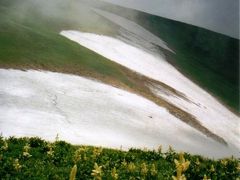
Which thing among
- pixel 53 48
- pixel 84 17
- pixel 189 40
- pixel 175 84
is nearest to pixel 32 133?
pixel 53 48

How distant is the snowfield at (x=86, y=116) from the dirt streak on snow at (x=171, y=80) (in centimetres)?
502

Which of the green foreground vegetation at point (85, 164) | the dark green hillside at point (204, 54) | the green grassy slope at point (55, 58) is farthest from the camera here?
the dark green hillside at point (204, 54)

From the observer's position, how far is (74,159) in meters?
11.0

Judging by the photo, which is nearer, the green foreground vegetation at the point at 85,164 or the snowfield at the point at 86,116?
the green foreground vegetation at the point at 85,164

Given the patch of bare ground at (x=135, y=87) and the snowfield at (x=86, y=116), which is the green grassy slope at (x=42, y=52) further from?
the snowfield at (x=86, y=116)

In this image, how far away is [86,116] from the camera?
25453 mm

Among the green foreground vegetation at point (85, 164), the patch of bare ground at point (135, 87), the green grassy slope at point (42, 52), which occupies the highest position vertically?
the green grassy slope at point (42, 52)

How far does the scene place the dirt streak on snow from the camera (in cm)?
3766

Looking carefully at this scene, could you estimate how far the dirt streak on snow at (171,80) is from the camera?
3766 cm

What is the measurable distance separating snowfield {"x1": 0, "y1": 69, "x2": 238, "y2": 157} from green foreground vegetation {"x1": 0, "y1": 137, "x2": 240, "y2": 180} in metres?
7.76

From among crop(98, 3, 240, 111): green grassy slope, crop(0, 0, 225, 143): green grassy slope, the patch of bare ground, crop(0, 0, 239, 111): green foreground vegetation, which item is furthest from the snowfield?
crop(98, 3, 240, 111): green grassy slope

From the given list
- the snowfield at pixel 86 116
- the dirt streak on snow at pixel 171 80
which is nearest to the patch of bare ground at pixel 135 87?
the snowfield at pixel 86 116

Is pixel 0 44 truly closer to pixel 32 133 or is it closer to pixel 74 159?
pixel 32 133

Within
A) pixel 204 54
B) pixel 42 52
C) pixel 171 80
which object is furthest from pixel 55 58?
pixel 204 54
